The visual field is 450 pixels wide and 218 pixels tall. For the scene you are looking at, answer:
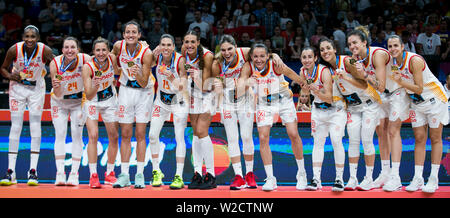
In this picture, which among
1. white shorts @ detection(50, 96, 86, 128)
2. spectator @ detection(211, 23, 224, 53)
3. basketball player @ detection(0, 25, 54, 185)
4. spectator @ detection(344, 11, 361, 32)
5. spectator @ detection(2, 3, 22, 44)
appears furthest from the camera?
spectator @ detection(2, 3, 22, 44)

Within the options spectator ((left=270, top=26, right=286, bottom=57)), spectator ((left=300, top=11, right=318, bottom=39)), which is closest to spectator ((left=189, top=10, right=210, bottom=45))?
spectator ((left=270, top=26, right=286, bottom=57))

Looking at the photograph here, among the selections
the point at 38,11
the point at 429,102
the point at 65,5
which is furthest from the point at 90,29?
the point at 429,102

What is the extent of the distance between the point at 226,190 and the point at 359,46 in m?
2.26

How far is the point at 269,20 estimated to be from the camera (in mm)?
11039

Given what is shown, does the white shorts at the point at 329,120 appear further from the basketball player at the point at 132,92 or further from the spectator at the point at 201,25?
the spectator at the point at 201,25

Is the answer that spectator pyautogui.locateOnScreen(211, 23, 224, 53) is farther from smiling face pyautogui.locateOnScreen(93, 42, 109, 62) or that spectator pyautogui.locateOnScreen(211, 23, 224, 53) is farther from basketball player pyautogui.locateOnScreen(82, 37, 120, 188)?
smiling face pyautogui.locateOnScreen(93, 42, 109, 62)

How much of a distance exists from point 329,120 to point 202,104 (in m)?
1.50

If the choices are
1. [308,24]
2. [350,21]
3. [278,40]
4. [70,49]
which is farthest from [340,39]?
[70,49]

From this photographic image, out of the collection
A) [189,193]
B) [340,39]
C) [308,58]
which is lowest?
[189,193]

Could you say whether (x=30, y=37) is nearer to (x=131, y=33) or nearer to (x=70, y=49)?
(x=70, y=49)

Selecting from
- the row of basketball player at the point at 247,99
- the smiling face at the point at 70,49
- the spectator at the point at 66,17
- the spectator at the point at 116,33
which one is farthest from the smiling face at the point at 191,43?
the spectator at the point at 66,17

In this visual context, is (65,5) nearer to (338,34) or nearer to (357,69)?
(338,34)

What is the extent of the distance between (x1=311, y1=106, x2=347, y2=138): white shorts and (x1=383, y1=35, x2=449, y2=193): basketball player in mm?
691

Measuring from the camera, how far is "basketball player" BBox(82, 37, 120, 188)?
21.5ft
